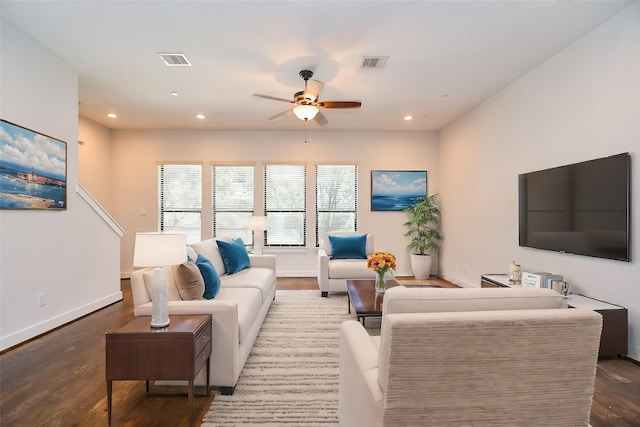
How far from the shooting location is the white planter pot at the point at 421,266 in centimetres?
587

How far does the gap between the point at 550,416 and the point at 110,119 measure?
6790 millimetres

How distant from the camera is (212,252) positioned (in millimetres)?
3674

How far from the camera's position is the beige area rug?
1.91m

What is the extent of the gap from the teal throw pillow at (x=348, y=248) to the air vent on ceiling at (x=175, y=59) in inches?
124

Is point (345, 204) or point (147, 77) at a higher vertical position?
point (147, 77)

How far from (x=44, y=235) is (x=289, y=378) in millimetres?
3020

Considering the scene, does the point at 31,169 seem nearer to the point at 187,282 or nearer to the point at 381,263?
the point at 187,282

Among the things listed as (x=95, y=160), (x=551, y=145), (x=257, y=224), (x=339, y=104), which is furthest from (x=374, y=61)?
(x=95, y=160)

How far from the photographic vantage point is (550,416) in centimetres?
120

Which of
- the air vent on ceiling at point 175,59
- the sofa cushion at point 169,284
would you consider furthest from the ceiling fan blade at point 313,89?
the sofa cushion at point 169,284

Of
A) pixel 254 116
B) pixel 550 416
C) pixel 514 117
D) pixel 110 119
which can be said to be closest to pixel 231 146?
pixel 254 116

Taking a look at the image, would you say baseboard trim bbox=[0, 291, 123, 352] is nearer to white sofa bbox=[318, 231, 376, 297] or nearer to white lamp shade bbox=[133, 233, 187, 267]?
white lamp shade bbox=[133, 233, 187, 267]

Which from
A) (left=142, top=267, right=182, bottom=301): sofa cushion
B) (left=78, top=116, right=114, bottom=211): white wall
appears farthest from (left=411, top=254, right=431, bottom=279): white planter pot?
(left=78, top=116, right=114, bottom=211): white wall

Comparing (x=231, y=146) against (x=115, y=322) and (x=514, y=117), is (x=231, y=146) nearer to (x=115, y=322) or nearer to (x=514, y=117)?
(x=115, y=322)
